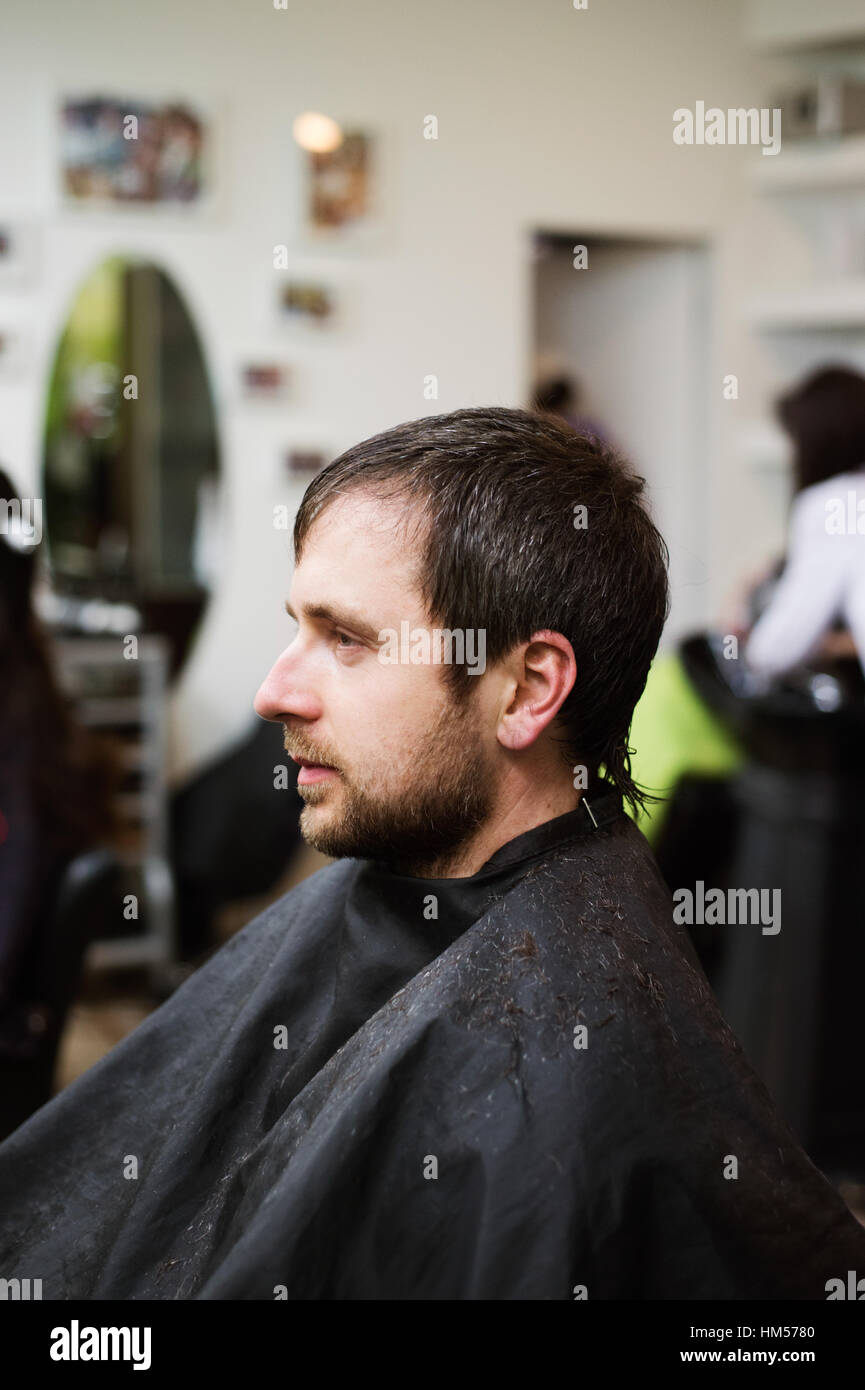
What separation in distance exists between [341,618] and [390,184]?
3.72 metres

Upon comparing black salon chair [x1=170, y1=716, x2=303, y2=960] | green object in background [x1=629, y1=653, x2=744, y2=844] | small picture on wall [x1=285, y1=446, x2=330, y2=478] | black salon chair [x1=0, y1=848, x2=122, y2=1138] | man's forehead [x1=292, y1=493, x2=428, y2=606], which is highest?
small picture on wall [x1=285, y1=446, x2=330, y2=478]

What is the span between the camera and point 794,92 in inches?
194

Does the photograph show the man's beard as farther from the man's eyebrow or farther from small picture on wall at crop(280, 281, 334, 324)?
small picture on wall at crop(280, 281, 334, 324)

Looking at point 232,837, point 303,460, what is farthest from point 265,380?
point 232,837

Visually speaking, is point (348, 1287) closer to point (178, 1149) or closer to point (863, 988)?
point (178, 1149)

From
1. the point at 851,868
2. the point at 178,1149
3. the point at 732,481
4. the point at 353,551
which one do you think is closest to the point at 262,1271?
the point at 178,1149

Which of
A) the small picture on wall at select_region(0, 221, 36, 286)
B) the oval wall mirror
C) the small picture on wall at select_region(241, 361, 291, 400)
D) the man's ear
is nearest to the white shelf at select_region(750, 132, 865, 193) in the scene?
the small picture on wall at select_region(241, 361, 291, 400)

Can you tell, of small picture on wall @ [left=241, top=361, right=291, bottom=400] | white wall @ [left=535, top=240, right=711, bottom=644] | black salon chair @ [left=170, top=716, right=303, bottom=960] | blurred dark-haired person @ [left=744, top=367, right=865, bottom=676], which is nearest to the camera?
blurred dark-haired person @ [left=744, top=367, right=865, bottom=676]

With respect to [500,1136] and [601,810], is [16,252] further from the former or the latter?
[500,1136]

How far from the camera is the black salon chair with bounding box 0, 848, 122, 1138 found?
1899 millimetres

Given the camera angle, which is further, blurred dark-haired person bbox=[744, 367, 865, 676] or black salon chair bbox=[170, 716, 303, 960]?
black salon chair bbox=[170, 716, 303, 960]

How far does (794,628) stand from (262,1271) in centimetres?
205

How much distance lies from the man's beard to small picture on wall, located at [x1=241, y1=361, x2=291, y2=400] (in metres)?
3.38

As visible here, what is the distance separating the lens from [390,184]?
4.47 metres
